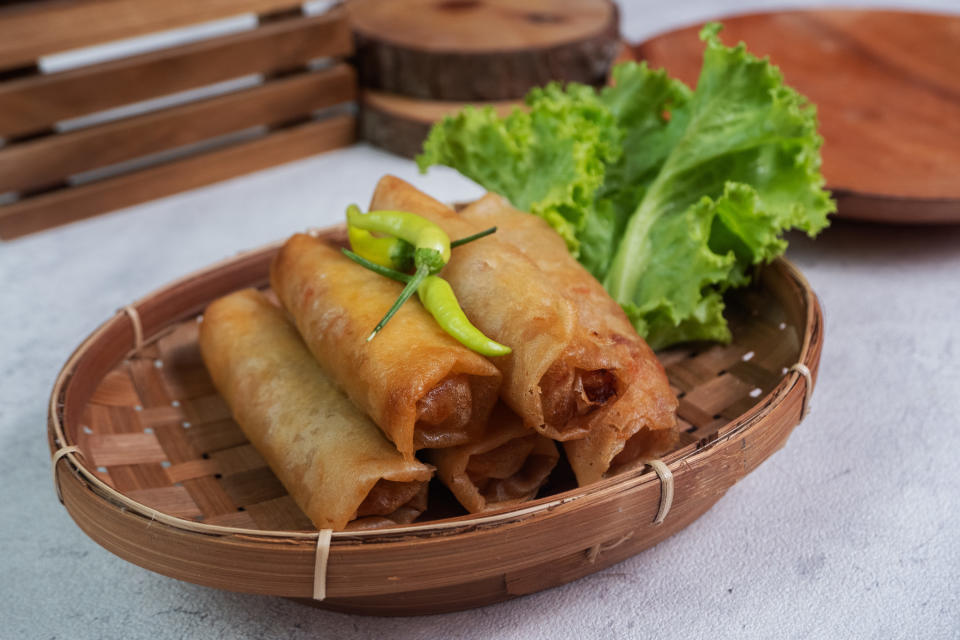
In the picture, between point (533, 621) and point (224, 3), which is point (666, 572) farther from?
point (224, 3)

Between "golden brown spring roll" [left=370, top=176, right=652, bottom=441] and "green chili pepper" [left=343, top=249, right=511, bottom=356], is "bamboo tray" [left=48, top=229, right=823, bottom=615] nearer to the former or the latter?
"golden brown spring roll" [left=370, top=176, right=652, bottom=441]

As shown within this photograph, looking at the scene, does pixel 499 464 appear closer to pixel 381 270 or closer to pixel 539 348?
pixel 539 348

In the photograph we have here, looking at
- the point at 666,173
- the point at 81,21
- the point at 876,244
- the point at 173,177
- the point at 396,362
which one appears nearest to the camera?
the point at 396,362

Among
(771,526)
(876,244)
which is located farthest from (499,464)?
(876,244)

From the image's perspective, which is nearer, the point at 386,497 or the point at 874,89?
the point at 386,497

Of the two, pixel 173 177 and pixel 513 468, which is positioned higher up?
pixel 513 468

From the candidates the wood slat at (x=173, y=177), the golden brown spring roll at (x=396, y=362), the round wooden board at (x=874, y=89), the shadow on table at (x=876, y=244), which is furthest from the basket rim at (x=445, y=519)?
the wood slat at (x=173, y=177)
